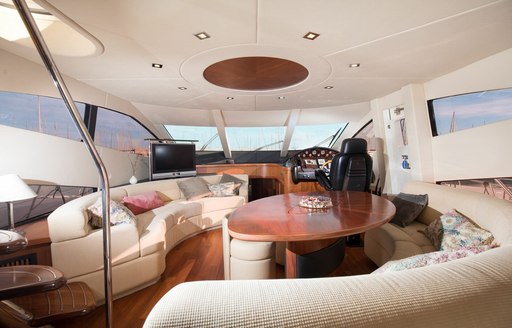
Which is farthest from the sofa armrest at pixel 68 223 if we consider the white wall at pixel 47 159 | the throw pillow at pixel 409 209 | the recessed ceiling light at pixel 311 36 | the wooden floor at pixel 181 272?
the throw pillow at pixel 409 209

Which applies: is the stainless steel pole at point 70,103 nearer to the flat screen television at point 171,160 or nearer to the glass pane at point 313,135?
the flat screen television at point 171,160

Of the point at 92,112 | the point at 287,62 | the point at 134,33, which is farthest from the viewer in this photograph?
the point at 92,112

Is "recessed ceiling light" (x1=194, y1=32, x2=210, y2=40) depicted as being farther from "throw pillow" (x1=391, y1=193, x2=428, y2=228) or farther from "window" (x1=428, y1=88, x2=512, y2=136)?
"window" (x1=428, y1=88, x2=512, y2=136)

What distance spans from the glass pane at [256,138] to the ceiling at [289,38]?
3.52m

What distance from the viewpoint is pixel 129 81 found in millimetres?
3105

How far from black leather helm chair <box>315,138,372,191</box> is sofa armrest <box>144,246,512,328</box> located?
270 centimetres

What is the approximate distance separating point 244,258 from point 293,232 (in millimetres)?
728

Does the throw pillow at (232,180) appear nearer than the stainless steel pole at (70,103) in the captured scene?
No

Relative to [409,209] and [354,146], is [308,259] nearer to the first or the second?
[409,209]

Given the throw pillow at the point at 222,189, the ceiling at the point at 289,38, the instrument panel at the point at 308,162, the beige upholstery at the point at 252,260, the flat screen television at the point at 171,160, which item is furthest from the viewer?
the instrument panel at the point at 308,162

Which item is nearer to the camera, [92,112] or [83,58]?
[83,58]

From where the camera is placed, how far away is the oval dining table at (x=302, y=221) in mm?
1416

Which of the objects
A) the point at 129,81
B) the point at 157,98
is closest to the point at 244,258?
the point at 129,81

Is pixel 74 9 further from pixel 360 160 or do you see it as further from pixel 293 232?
pixel 360 160
